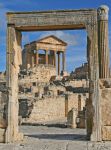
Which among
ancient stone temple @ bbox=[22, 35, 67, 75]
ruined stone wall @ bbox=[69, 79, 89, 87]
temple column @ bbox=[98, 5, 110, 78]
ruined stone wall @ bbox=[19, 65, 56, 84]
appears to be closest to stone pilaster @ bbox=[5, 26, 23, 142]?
temple column @ bbox=[98, 5, 110, 78]

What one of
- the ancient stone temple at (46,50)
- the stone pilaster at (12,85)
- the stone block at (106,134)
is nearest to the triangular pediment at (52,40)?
the ancient stone temple at (46,50)

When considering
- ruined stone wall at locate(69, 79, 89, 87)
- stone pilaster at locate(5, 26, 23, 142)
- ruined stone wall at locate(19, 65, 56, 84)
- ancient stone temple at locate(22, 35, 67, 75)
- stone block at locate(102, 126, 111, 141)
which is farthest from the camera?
ancient stone temple at locate(22, 35, 67, 75)

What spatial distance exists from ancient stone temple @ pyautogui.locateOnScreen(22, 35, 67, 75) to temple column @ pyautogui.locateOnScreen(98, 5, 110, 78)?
168ft

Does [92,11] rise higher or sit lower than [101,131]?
higher

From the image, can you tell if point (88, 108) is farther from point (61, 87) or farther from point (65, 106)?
point (61, 87)

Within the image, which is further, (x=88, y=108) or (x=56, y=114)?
(x=56, y=114)

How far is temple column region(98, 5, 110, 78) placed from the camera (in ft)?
48.1

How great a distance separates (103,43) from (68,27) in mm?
1282

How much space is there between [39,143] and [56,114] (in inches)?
715

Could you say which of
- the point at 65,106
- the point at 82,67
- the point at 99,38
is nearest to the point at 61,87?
the point at 65,106

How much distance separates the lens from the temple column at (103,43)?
1466 centimetres

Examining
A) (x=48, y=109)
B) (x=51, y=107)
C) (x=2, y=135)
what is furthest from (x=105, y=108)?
(x=51, y=107)

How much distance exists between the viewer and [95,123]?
13.8 metres

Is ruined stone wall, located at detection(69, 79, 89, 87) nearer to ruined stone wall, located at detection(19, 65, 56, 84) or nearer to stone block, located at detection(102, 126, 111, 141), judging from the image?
ruined stone wall, located at detection(19, 65, 56, 84)
